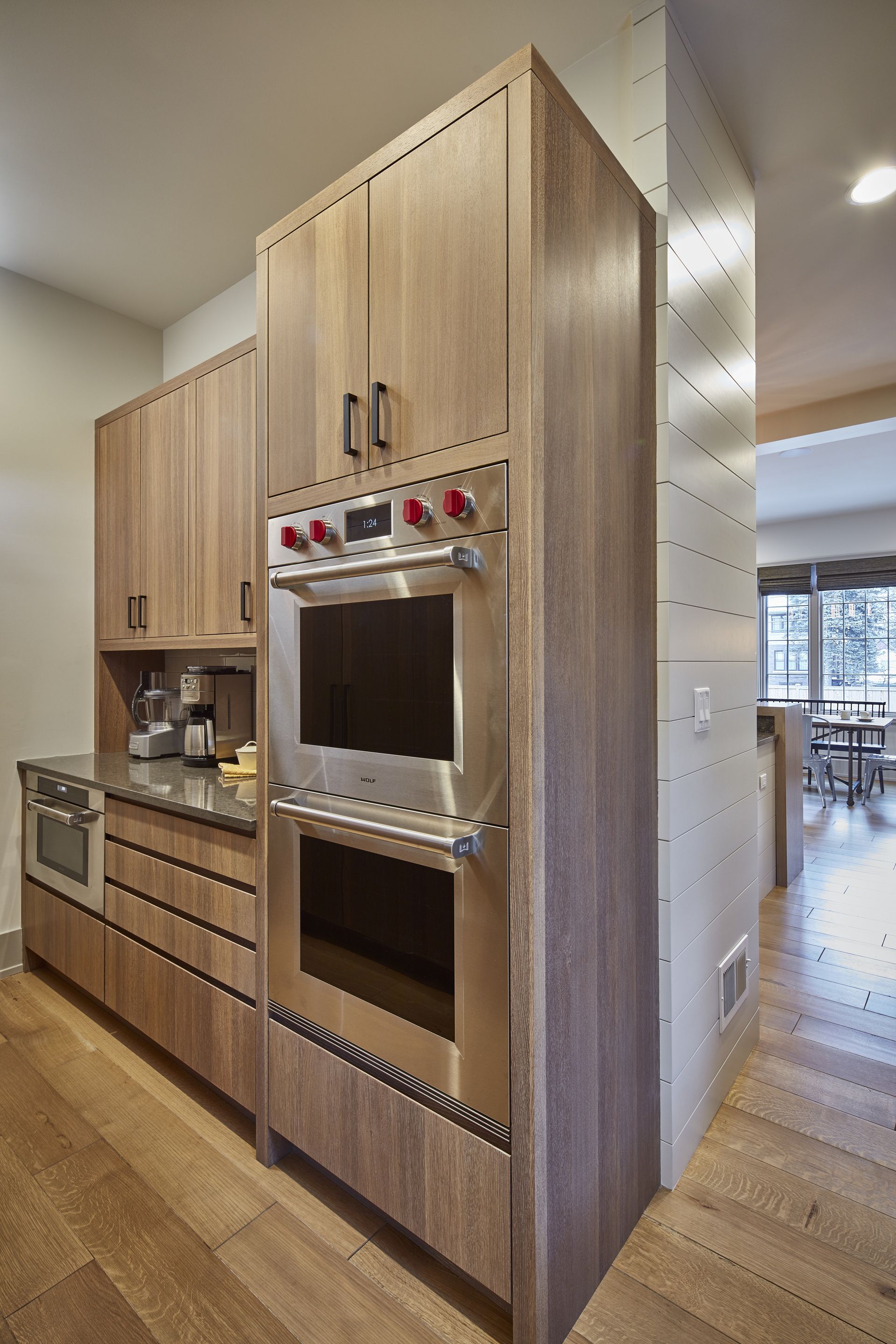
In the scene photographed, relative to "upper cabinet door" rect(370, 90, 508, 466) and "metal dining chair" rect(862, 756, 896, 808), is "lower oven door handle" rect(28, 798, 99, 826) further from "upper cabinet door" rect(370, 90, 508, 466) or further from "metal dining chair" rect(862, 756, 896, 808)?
"metal dining chair" rect(862, 756, 896, 808)

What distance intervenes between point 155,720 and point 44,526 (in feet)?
3.13

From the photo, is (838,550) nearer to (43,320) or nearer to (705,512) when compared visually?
(705,512)

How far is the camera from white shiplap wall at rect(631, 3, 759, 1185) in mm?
1601

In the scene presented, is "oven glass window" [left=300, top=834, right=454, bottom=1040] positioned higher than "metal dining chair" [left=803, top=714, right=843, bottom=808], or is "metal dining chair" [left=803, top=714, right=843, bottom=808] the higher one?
"oven glass window" [left=300, top=834, right=454, bottom=1040]

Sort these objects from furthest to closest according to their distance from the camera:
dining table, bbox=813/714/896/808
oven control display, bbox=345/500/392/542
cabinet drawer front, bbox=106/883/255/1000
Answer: dining table, bbox=813/714/896/808
cabinet drawer front, bbox=106/883/255/1000
oven control display, bbox=345/500/392/542

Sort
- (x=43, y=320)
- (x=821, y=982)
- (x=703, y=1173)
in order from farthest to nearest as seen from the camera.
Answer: (x=43, y=320)
(x=821, y=982)
(x=703, y=1173)

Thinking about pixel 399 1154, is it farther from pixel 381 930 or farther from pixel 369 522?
pixel 369 522

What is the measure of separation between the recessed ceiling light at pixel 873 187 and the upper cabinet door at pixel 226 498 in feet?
7.01

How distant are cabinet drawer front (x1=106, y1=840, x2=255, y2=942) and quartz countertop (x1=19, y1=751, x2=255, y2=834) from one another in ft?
0.57

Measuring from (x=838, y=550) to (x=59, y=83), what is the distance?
27.5 ft

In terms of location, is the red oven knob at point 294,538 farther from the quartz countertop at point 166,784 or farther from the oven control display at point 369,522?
the quartz countertop at point 166,784

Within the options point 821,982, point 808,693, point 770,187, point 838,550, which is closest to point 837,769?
point 808,693

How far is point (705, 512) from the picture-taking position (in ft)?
5.96

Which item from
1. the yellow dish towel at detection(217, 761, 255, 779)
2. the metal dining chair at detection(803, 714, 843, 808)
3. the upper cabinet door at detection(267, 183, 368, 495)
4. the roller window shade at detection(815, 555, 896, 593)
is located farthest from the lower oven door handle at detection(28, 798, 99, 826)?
the roller window shade at detection(815, 555, 896, 593)
